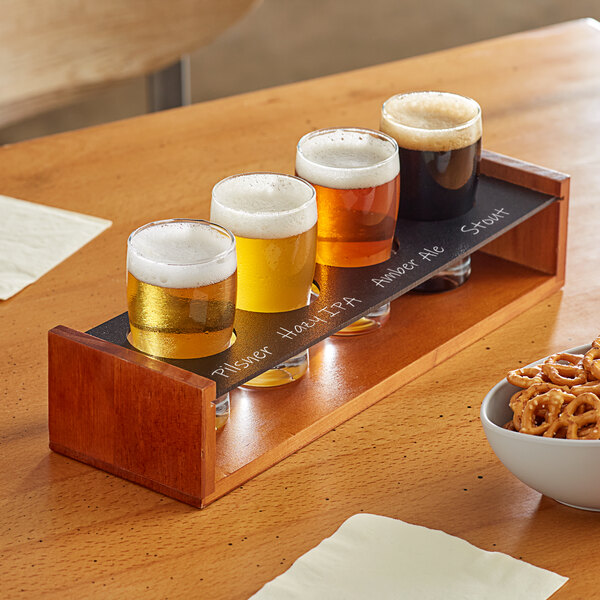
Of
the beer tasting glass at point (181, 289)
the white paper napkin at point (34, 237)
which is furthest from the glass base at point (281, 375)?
the white paper napkin at point (34, 237)

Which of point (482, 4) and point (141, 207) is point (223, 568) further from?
point (482, 4)

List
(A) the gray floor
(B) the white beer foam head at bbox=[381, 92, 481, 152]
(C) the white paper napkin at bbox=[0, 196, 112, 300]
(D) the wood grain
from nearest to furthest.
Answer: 1. (B) the white beer foam head at bbox=[381, 92, 481, 152]
2. (C) the white paper napkin at bbox=[0, 196, 112, 300]
3. (D) the wood grain
4. (A) the gray floor

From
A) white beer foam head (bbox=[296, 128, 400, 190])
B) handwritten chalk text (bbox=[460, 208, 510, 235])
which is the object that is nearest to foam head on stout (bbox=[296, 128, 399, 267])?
white beer foam head (bbox=[296, 128, 400, 190])

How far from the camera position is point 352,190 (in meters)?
0.98

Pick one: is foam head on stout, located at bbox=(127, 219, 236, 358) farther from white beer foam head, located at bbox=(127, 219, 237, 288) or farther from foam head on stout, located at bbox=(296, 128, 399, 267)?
foam head on stout, located at bbox=(296, 128, 399, 267)

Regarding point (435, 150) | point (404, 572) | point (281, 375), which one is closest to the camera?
point (404, 572)

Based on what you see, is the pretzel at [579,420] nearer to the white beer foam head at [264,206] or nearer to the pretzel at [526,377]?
the pretzel at [526,377]

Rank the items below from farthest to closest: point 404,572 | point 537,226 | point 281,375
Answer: point 537,226, point 281,375, point 404,572

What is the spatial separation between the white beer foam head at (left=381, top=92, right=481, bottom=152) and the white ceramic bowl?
0.36 metres

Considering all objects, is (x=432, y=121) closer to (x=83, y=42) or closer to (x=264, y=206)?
(x=264, y=206)

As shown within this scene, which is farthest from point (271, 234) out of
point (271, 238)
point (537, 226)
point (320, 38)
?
point (320, 38)

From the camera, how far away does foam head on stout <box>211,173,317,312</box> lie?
89 centimetres

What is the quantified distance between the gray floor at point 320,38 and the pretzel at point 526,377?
3018 millimetres

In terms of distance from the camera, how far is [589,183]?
1442mm
